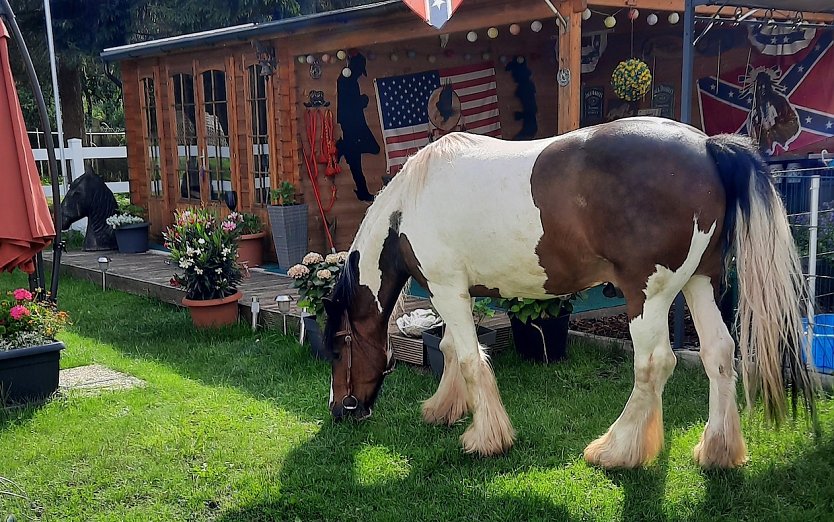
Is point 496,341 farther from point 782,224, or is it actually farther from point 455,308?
point 782,224

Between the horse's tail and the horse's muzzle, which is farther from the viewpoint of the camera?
the horse's muzzle

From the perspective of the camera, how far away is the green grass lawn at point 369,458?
10.0 ft

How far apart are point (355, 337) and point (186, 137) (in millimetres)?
6923

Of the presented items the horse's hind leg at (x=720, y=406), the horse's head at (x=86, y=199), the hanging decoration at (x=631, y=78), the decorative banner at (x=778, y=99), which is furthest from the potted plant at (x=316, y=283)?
the horse's head at (x=86, y=199)

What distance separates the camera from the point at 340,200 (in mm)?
8539

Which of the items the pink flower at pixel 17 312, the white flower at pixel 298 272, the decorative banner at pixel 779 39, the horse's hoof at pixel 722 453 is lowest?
the horse's hoof at pixel 722 453

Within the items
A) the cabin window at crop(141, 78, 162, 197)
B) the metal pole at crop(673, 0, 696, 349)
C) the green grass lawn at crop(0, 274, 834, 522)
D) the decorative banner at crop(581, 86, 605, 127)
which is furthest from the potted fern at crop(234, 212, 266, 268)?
the metal pole at crop(673, 0, 696, 349)

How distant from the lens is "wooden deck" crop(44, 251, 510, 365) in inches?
196

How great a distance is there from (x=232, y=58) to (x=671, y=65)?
17.4ft

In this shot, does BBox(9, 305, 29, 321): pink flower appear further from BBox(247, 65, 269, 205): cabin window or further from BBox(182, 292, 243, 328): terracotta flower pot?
BBox(247, 65, 269, 205): cabin window

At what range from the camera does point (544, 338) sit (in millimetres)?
4773

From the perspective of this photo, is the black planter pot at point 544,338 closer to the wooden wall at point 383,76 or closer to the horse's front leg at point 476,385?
the horse's front leg at point 476,385

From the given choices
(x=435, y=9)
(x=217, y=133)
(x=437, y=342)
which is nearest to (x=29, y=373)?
(x=437, y=342)

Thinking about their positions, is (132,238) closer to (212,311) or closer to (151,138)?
(151,138)
